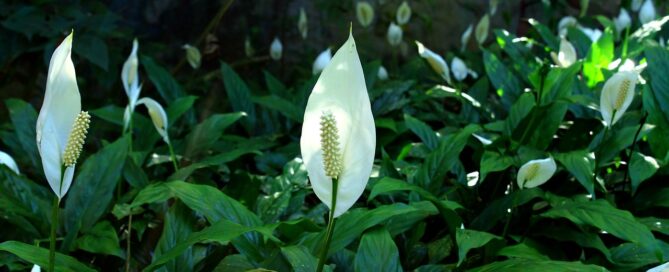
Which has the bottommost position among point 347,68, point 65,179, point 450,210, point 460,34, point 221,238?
point 460,34

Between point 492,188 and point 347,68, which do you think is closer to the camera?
point 347,68

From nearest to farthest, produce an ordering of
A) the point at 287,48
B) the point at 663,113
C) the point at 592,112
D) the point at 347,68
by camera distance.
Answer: the point at 347,68 < the point at 663,113 < the point at 592,112 < the point at 287,48

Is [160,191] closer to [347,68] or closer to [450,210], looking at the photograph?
[450,210]

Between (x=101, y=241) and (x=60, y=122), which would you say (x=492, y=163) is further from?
(x=60, y=122)

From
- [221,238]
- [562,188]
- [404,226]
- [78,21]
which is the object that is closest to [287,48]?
[78,21]

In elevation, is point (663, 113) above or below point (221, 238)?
below

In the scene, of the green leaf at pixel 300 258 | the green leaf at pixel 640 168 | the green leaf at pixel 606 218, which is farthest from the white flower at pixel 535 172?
the green leaf at pixel 300 258

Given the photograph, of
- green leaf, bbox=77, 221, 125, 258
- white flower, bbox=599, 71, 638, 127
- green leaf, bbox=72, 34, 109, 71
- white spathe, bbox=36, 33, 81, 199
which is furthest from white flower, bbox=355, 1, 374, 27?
white spathe, bbox=36, 33, 81, 199

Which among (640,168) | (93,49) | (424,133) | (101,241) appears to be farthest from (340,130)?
(93,49)
